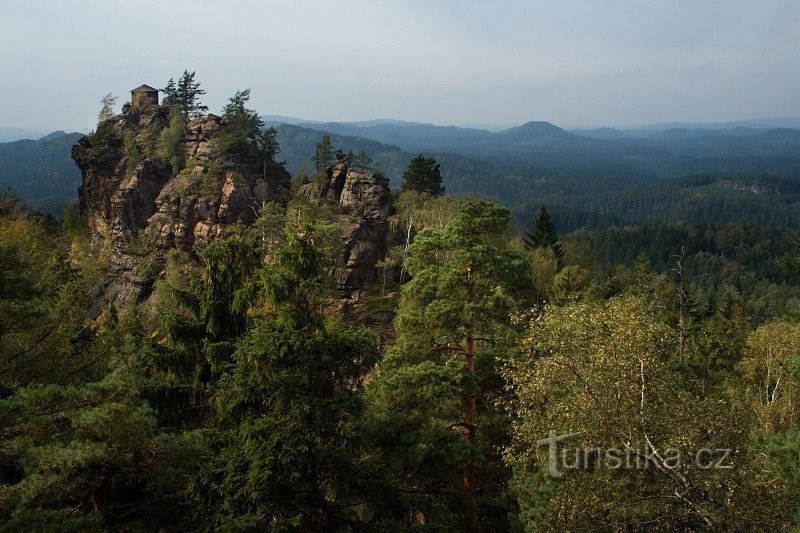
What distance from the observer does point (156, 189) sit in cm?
5600

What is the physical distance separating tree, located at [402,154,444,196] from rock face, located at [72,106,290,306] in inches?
541

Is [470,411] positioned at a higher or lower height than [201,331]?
lower

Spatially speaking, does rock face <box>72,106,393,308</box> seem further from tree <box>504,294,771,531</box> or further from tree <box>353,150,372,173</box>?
tree <box>504,294,771,531</box>

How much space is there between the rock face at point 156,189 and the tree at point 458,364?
3690 centimetres

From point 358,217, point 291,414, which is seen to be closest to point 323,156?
point 358,217

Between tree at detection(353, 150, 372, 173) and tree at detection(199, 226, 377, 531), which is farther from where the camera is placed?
tree at detection(353, 150, 372, 173)

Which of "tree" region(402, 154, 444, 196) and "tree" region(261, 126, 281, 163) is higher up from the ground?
"tree" region(261, 126, 281, 163)

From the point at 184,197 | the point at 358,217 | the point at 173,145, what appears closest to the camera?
the point at 358,217

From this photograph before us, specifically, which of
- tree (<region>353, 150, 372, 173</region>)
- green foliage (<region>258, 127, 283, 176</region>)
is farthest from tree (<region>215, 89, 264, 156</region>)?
tree (<region>353, 150, 372, 173</region>)

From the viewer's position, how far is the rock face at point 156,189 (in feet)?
166

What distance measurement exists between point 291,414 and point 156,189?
175 feet

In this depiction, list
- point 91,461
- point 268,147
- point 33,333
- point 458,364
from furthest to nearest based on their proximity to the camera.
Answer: point 268,147 < point 33,333 < point 458,364 < point 91,461

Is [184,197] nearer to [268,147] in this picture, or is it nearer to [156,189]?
[156,189]

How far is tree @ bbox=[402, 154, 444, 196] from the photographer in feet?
189
